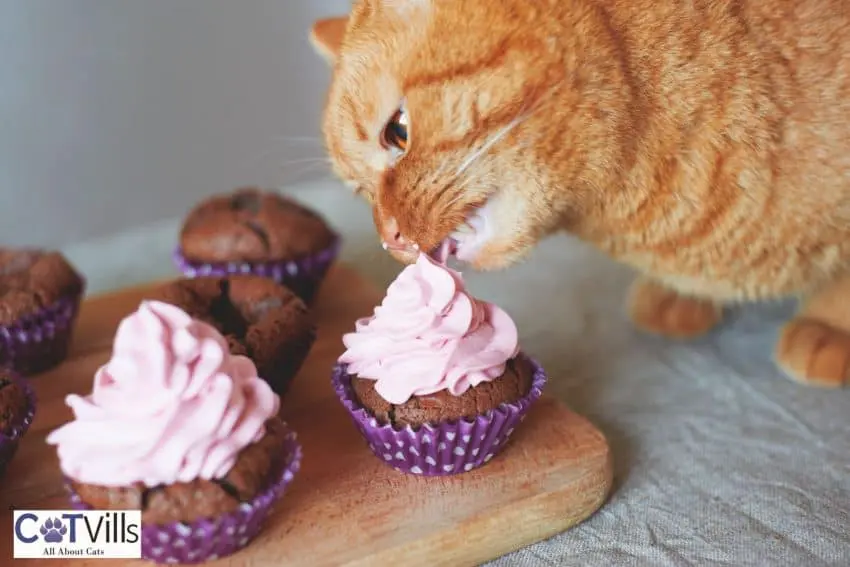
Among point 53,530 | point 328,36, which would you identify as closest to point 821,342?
point 328,36

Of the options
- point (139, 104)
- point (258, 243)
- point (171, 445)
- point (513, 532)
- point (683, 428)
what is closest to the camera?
point (171, 445)

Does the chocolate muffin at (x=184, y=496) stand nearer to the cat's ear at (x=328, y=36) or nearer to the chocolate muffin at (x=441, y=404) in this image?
the chocolate muffin at (x=441, y=404)

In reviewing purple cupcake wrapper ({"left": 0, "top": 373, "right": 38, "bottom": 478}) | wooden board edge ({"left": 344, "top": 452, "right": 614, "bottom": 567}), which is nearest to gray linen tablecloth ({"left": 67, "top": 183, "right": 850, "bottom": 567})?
wooden board edge ({"left": 344, "top": 452, "right": 614, "bottom": 567})

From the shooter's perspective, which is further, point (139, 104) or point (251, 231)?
point (139, 104)

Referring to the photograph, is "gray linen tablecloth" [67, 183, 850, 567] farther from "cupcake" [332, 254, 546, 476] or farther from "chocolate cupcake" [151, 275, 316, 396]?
"chocolate cupcake" [151, 275, 316, 396]

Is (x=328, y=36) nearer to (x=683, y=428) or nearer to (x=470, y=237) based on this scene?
(x=470, y=237)

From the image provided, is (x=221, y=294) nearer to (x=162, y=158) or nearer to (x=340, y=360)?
(x=340, y=360)

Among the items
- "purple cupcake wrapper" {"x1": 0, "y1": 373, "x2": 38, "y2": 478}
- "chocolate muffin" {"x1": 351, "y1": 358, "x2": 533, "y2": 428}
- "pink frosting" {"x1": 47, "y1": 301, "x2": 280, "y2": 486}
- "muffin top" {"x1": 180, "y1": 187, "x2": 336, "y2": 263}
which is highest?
"pink frosting" {"x1": 47, "y1": 301, "x2": 280, "y2": 486}
